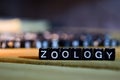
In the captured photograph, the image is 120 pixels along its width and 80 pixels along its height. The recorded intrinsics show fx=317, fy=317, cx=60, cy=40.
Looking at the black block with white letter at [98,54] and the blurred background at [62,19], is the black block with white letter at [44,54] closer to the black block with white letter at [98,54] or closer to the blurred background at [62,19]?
the black block with white letter at [98,54]

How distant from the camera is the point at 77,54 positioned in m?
3.00

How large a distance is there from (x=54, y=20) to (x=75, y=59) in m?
3.63

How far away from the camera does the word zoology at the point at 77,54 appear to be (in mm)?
2951

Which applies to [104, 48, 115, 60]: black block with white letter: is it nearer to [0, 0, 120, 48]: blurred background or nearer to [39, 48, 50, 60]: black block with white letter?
[39, 48, 50, 60]: black block with white letter

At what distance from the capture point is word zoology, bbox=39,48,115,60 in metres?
2.95

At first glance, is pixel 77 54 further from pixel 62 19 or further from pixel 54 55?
pixel 62 19

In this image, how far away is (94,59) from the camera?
301cm

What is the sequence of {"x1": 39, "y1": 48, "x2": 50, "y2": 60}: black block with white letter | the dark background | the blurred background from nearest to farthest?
{"x1": 39, "y1": 48, "x2": 50, "y2": 60}: black block with white letter, the blurred background, the dark background

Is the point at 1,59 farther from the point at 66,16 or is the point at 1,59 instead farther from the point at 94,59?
the point at 66,16

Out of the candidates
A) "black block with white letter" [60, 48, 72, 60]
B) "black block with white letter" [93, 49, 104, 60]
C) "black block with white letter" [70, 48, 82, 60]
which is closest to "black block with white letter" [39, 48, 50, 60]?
"black block with white letter" [60, 48, 72, 60]

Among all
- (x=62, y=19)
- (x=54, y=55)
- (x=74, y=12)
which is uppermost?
(x=74, y=12)

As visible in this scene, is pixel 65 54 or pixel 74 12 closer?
pixel 65 54

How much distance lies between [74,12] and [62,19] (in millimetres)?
304

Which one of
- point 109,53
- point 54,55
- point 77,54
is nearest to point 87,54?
point 77,54
